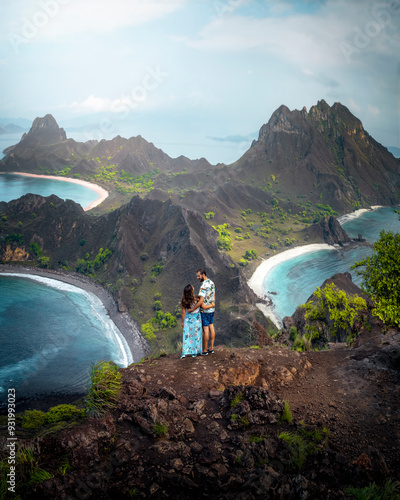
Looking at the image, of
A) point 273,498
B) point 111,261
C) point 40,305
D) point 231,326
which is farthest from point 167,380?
point 111,261

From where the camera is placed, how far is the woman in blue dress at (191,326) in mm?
12078

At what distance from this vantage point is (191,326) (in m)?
12.4

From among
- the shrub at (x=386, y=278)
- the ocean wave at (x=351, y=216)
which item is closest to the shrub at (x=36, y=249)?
the shrub at (x=386, y=278)

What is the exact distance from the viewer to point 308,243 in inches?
4742

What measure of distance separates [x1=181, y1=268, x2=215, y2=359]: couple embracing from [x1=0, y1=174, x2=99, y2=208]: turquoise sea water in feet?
476

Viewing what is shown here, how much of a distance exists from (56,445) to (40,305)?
6533 cm

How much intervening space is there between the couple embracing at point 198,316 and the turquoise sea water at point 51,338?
118 ft

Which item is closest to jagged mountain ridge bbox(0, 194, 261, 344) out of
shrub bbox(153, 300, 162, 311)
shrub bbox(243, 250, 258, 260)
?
shrub bbox(153, 300, 162, 311)

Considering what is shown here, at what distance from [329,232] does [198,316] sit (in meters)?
119

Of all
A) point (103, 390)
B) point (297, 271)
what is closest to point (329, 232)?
point (297, 271)

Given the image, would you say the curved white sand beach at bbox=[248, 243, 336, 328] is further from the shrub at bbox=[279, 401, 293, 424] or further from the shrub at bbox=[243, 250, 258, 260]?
the shrub at bbox=[279, 401, 293, 424]

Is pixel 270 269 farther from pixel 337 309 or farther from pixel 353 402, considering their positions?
pixel 353 402

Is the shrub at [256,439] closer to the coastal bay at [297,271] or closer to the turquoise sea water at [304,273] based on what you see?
the coastal bay at [297,271]

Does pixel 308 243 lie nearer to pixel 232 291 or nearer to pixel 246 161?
pixel 232 291
